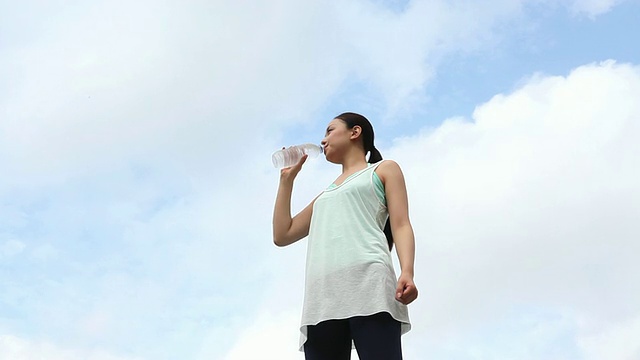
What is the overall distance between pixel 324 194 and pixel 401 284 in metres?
0.73

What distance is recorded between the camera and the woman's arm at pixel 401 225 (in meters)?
3.24

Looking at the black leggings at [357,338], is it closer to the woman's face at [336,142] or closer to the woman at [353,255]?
the woman at [353,255]

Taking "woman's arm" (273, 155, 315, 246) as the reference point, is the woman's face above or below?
above

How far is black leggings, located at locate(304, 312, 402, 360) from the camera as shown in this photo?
10.6ft

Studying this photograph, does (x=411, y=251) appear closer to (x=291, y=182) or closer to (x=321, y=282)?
(x=321, y=282)

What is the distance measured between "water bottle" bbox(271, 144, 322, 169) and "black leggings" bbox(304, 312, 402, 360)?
0.95 meters

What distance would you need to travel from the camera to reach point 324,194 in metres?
3.80

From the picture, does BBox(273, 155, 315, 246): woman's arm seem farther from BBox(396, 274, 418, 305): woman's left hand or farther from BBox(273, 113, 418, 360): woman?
BBox(396, 274, 418, 305): woman's left hand

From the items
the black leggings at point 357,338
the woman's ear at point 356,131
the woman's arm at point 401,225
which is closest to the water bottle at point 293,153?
the woman's ear at point 356,131

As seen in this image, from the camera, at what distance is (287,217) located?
154 inches

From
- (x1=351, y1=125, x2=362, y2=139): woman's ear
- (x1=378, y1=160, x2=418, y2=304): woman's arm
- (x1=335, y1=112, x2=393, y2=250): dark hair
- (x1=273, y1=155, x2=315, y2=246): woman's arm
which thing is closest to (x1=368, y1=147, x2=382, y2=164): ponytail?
(x1=335, y1=112, x2=393, y2=250): dark hair

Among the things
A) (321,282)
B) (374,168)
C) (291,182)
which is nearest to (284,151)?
(291,182)

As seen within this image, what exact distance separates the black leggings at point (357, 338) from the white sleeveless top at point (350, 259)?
0.04 metres

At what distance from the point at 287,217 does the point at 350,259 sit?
1.96 ft
